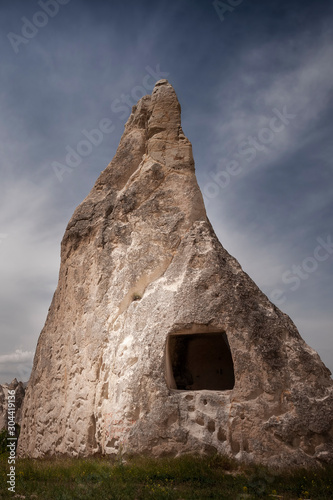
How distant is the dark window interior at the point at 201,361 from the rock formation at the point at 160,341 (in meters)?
0.03

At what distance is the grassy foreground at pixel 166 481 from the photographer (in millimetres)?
5641

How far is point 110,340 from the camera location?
914 cm

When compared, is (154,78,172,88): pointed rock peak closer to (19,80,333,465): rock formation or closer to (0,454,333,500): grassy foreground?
(19,80,333,465): rock formation

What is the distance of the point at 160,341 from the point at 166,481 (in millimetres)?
2599

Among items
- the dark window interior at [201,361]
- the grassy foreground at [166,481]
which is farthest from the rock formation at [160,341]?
the grassy foreground at [166,481]

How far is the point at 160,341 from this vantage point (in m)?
8.27

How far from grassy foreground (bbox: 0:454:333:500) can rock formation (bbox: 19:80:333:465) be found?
394 millimetres

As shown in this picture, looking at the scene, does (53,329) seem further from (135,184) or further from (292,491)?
(292,491)

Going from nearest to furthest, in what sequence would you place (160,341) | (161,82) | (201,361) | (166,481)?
(166,481)
(160,341)
(201,361)
(161,82)

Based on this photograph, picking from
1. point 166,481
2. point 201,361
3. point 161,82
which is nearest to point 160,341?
point 166,481

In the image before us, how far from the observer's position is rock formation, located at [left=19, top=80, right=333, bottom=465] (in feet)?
24.1

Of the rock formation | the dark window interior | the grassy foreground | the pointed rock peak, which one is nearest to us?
the grassy foreground

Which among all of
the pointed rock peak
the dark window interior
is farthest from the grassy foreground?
the pointed rock peak

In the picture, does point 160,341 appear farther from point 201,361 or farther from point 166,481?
point 201,361
